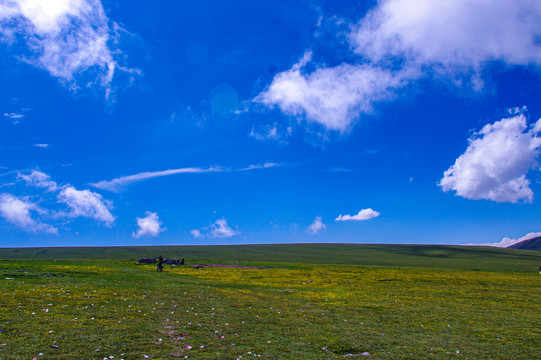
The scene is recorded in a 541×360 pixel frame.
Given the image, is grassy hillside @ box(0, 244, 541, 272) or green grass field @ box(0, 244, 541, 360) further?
grassy hillside @ box(0, 244, 541, 272)

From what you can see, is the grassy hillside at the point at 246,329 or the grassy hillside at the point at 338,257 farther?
the grassy hillside at the point at 338,257

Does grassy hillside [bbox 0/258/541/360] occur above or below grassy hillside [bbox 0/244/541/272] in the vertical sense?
above

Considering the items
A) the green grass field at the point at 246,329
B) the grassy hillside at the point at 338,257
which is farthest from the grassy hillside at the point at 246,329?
the grassy hillside at the point at 338,257

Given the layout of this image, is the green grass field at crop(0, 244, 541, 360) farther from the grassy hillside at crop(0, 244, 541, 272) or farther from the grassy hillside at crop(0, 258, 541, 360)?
the grassy hillside at crop(0, 244, 541, 272)

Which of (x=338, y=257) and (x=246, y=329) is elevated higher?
(x=246, y=329)

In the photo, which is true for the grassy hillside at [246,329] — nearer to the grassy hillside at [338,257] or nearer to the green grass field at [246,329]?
the green grass field at [246,329]

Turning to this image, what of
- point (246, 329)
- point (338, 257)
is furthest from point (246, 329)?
point (338, 257)

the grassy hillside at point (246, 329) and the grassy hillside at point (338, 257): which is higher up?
the grassy hillside at point (246, 329)

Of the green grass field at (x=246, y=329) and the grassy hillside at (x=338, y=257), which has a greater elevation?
the green grass field at (x=246, y=329)

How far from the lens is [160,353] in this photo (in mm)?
10070

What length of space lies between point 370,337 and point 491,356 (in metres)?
4.31

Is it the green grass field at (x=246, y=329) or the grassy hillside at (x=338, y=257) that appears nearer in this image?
the green grass field at (x=246, y=329)

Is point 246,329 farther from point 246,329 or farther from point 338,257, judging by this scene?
point 338,257

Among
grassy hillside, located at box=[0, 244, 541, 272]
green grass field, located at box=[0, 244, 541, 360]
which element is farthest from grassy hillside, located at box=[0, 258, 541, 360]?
grassy hillside, located at box=[0, 244, 541, 272]
